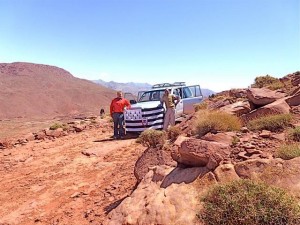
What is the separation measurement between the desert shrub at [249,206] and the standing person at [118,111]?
9.07m

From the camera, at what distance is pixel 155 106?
13.1 m

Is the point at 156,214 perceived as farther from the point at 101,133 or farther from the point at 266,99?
the point at 101,133

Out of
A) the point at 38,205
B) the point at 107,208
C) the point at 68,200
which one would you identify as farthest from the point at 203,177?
the point at 38,205

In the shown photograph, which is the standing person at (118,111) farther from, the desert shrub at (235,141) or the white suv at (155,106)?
the desert shrub at (235,141)

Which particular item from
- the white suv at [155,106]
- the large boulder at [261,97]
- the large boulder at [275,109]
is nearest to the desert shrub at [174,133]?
the large boulder at [275,109]

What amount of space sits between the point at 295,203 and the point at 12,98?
88502mm

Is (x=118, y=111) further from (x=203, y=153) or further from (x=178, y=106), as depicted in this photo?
(x=203, y=153)

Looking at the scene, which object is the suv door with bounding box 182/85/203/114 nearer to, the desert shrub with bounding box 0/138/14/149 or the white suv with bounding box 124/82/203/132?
the white suv with bounding box 124/82/203/132

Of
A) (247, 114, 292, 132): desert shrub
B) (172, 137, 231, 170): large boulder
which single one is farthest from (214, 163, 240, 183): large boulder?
(247, 114, 292, 132): desert shrub

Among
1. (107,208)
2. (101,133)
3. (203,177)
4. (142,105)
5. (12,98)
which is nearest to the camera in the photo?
(203,177)

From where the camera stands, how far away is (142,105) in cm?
1344

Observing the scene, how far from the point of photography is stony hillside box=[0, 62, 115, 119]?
79.9 m

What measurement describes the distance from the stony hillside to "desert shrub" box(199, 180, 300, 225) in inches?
2870

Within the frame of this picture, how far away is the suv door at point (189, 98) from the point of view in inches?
594
